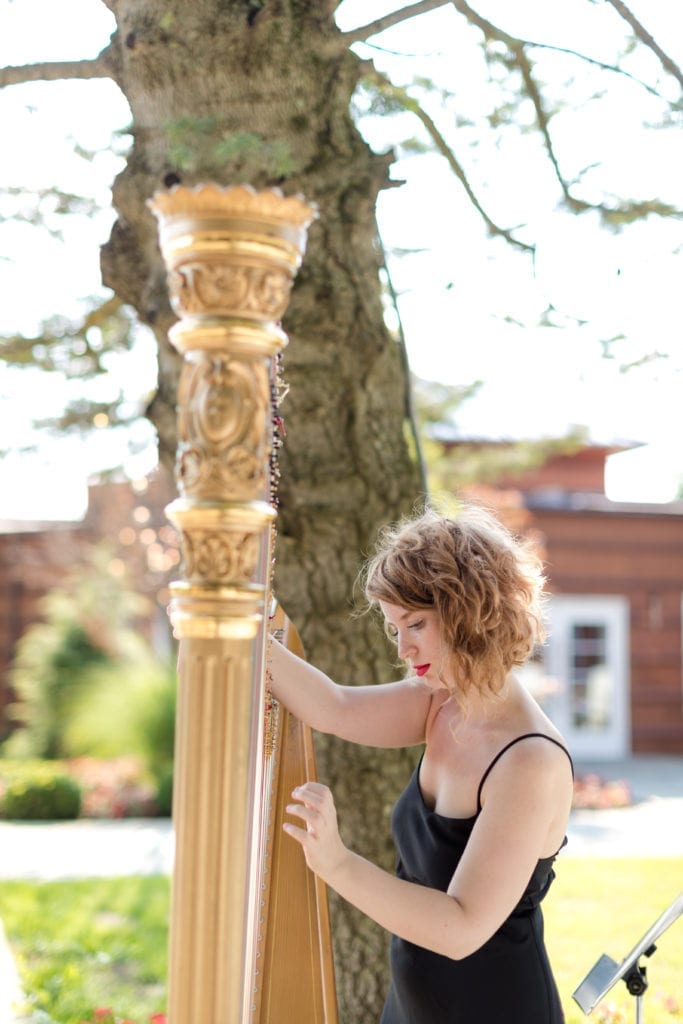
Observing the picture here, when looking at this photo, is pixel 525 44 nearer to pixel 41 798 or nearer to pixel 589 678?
pixel 41 798

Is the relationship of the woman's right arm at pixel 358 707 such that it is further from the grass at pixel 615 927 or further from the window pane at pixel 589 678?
the window pane at pixel 589 678

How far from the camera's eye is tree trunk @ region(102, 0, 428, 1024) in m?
2.98

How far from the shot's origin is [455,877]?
1.81 meters

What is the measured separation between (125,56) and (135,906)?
4710mm

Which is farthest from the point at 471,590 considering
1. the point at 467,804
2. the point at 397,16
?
the point at 397,16

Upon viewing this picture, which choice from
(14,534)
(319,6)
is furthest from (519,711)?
(14,534)

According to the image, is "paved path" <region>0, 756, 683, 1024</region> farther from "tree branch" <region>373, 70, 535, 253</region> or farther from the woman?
the woman

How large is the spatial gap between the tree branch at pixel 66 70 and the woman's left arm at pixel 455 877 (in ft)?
7.21

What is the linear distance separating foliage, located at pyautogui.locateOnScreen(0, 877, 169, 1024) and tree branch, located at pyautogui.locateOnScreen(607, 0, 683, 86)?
11.4ft

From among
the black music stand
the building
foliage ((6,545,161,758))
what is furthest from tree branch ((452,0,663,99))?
the building

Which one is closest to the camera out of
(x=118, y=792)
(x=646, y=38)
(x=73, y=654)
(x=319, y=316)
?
(x=646, y=38)

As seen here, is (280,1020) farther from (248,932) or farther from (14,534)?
(14,534)

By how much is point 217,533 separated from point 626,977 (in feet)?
5.34

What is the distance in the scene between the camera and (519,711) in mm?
1967
